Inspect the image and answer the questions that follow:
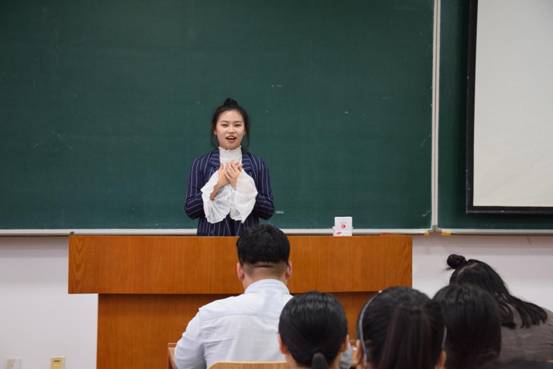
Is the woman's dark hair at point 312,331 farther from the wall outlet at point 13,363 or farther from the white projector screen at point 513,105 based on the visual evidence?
the white projector screen at point 513,105

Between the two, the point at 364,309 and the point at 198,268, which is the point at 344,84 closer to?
the point at 198,268

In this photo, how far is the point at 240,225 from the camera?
3439 mm

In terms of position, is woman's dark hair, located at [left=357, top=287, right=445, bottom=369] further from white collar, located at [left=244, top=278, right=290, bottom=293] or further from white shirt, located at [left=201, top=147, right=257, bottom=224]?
white shirt, located at [left=201, top=147, right=257, bottom=224]

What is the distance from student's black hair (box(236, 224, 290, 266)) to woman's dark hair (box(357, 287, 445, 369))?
3.27 feet

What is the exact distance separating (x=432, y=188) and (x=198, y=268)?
2290mm

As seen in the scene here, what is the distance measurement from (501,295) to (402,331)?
0.85 m

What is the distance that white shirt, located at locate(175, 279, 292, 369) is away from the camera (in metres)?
2.30

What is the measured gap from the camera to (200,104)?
4.71 meters

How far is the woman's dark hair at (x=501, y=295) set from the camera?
220 cm

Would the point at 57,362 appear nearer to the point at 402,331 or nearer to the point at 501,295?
the point at 501,295

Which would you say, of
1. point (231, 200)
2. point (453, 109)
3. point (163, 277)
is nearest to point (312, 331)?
point (163, 277)

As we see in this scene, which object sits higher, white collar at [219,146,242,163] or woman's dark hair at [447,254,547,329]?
white collar at [219,146,242,163]

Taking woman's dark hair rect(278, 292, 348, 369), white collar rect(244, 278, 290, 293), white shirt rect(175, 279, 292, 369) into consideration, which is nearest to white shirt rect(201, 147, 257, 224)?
white collar rect(244, 278, 290, 293)

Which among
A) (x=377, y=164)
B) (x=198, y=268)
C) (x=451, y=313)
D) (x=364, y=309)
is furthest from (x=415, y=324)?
(x=377, y=164)
